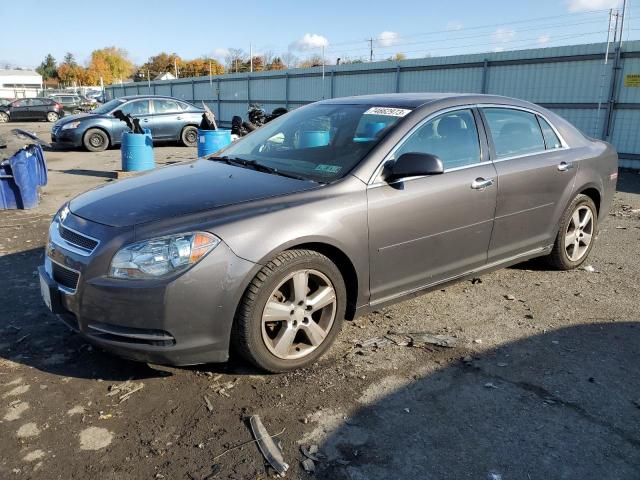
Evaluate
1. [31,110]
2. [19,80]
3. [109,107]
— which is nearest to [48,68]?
[19,80]

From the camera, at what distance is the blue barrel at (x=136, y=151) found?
10.1 metres

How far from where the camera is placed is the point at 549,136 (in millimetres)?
4688

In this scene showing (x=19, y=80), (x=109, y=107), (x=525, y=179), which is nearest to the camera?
(x=525, y=179)

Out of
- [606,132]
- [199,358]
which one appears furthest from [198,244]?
[606,132]

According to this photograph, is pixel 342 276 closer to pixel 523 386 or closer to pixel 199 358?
pixel 199 358

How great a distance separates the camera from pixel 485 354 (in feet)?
11.4

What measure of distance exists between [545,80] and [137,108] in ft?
36.4

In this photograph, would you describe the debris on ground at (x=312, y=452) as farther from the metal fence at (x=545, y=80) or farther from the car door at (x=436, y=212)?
the metal fence at (x=545, y=80)

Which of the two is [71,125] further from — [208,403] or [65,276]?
[208,403]

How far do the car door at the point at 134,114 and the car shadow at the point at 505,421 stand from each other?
44.8ft

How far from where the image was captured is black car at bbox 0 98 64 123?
3100cm

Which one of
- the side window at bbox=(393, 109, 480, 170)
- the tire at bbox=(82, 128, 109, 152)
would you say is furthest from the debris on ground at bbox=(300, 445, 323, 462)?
the tire at bbox=(82, 128, 109, 152)

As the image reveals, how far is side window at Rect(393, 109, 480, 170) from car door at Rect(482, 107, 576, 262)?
0.21m

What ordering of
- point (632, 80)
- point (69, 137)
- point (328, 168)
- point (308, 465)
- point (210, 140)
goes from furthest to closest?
point (69, 137) → point (632, 80) → point (210, 140) → point (328, 168) → point (308, 465)
